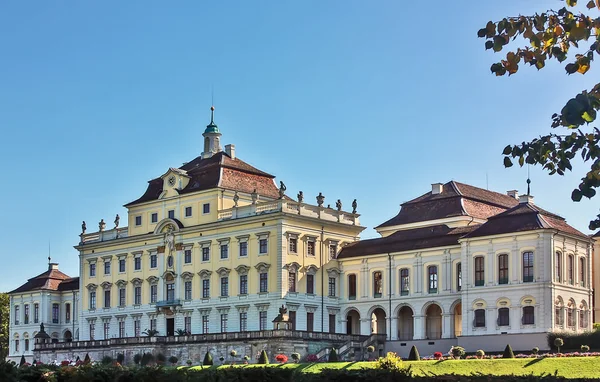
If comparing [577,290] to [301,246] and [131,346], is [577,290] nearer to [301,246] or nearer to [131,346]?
[301,246]

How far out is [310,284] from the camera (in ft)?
214

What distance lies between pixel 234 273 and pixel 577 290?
2200cm

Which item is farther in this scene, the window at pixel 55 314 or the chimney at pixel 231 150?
the window at pixel 55 314

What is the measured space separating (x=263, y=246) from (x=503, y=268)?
16079 millimetres

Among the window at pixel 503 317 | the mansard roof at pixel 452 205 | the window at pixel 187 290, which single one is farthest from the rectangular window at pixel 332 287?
the window at pixel 503 317

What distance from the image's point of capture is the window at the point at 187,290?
6862 centimetres

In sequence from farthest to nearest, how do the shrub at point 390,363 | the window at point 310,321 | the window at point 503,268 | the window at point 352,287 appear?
the window at point 352,287 → the window at point 310,321 → the window at point 503,268 → the shrub at point 390,363

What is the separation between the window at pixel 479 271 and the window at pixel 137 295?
26047 millimetres

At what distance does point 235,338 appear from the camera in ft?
198

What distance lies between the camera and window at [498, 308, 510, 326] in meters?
55.5

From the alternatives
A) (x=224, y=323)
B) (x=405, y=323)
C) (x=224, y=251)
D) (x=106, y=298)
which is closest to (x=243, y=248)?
(x=224, y=251)

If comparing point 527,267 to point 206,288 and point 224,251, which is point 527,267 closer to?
point 224,251

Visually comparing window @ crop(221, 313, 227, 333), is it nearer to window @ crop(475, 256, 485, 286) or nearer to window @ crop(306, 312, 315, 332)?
window @ crop(306, 312, 315, 332)

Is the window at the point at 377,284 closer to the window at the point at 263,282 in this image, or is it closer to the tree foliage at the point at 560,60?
the window at the point at 263,282
